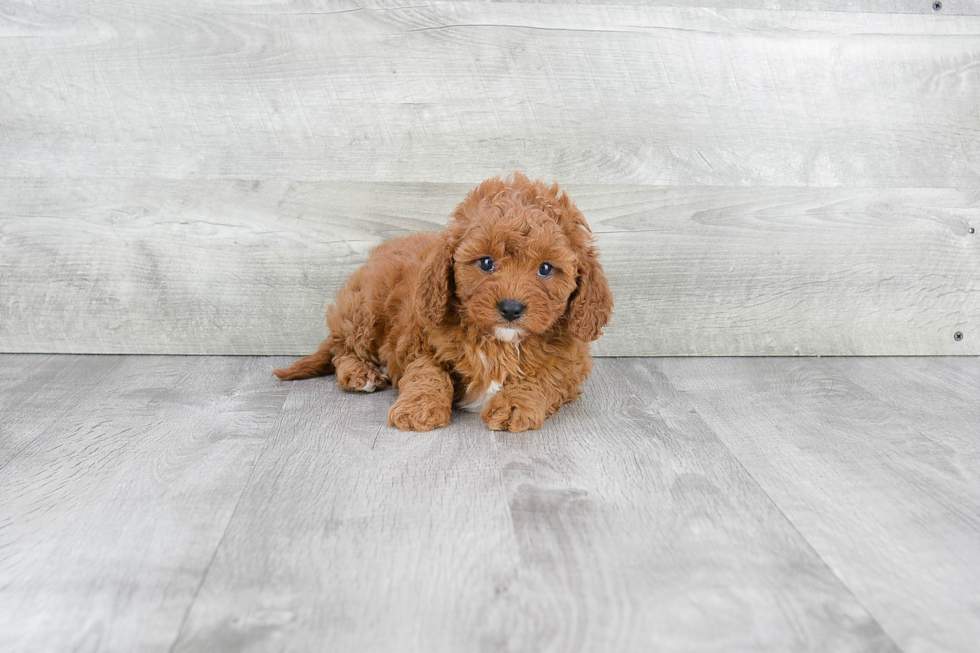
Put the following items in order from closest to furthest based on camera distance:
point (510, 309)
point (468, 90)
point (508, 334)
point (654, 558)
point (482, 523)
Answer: point (654, 558) < point (482, 523) < point (510, 309) < point (508, 334) < point (468, 90)

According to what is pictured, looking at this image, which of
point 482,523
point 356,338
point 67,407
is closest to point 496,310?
point 482,523

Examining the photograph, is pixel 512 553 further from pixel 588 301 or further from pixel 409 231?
pixel 409 231

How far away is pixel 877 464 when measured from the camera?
204 cm

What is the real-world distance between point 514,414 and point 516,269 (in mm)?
390

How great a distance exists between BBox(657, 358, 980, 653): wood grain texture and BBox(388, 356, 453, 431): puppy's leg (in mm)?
756

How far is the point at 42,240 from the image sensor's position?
2.88m

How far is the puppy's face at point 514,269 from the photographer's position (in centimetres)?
204

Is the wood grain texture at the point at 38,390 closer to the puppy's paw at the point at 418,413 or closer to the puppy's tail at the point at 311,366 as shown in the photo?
the puppy's tail at the point at 311,366

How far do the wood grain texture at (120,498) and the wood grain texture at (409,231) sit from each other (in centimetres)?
29

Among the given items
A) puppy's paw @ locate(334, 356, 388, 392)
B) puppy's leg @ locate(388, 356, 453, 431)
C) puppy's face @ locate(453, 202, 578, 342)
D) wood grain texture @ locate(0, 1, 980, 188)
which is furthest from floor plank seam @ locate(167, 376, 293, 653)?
wood grain texture @ locate(0, 1, 980, 188)

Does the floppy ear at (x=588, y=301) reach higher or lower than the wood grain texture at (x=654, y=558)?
higher

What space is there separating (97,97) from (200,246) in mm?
596

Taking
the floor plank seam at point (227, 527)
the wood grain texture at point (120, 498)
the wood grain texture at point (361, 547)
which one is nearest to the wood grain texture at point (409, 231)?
the wood grain texture at point (120, 498)

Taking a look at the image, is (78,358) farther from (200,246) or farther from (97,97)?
(97,97)
